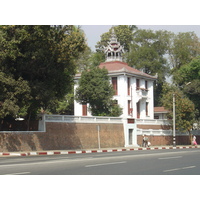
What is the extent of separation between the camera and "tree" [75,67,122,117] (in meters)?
42.9

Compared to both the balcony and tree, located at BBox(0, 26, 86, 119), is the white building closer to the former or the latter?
the balcony

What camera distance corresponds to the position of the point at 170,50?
65.8m

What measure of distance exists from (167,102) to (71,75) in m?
16.8

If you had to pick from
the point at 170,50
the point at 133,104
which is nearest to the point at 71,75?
the point at 133,104

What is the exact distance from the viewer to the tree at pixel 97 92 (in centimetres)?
4288

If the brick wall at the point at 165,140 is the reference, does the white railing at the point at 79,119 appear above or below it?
above

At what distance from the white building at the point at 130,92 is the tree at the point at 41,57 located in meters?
19.7

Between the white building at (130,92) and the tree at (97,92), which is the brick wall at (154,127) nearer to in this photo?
the tree at (97,92)

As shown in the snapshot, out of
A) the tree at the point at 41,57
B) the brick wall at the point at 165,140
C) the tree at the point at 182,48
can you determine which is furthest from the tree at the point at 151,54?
the tree at the point at 41,57

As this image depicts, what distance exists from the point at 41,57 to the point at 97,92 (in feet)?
51.7

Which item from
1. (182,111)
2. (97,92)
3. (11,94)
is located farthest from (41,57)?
(182,111)

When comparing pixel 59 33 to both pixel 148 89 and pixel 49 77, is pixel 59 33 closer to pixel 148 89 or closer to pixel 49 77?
pixel 49 77

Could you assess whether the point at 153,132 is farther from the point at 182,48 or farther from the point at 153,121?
the point at 182,48

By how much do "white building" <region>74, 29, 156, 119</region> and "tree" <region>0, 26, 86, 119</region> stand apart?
776 inches
